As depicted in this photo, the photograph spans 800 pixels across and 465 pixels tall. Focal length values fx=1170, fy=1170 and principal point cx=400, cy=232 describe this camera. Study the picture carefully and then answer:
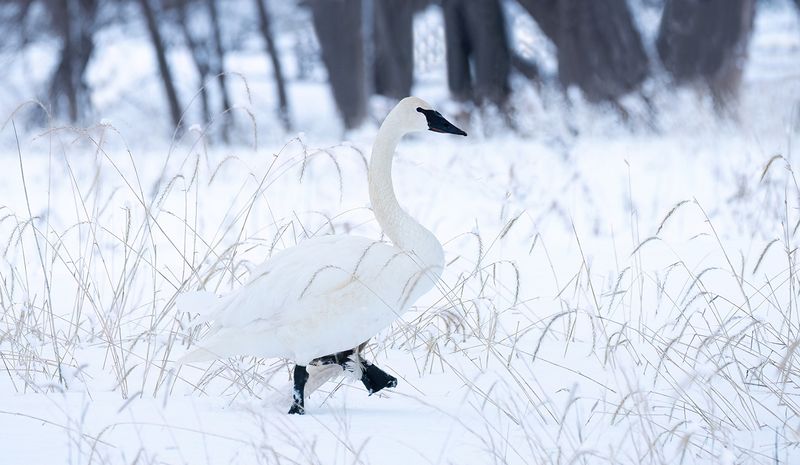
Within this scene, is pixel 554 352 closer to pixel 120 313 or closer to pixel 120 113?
pixel 120 313

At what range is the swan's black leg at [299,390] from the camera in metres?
3.27

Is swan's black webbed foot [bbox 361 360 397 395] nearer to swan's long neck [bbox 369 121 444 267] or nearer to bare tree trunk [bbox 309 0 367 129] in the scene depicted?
swan's long neck [bbox 369 121 444 267]

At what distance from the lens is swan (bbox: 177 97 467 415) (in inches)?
124

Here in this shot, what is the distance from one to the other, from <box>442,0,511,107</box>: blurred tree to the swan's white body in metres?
12.6

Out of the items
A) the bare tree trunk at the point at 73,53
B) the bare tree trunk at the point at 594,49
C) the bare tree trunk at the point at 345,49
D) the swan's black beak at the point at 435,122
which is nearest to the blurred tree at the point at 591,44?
the bare tree trunk at the point at 594,49

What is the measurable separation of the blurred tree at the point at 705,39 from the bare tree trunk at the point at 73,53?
882cm

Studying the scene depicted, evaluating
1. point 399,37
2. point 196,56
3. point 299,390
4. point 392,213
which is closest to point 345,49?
point 399,37

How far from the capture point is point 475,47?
16.4 meters

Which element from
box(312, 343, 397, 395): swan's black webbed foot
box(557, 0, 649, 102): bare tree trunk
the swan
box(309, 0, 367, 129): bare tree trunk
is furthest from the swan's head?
box(309, 0, 367, 129): bare tree trunk

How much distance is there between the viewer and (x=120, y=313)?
3727 millimetres

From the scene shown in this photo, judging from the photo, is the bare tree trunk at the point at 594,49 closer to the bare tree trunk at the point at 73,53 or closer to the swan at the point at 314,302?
the bare tree trunk at the point at 73,53

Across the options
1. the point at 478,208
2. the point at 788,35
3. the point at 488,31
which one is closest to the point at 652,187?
the point at 478,208

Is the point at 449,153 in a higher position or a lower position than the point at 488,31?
lower

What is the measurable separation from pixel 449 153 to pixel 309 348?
7928mm
